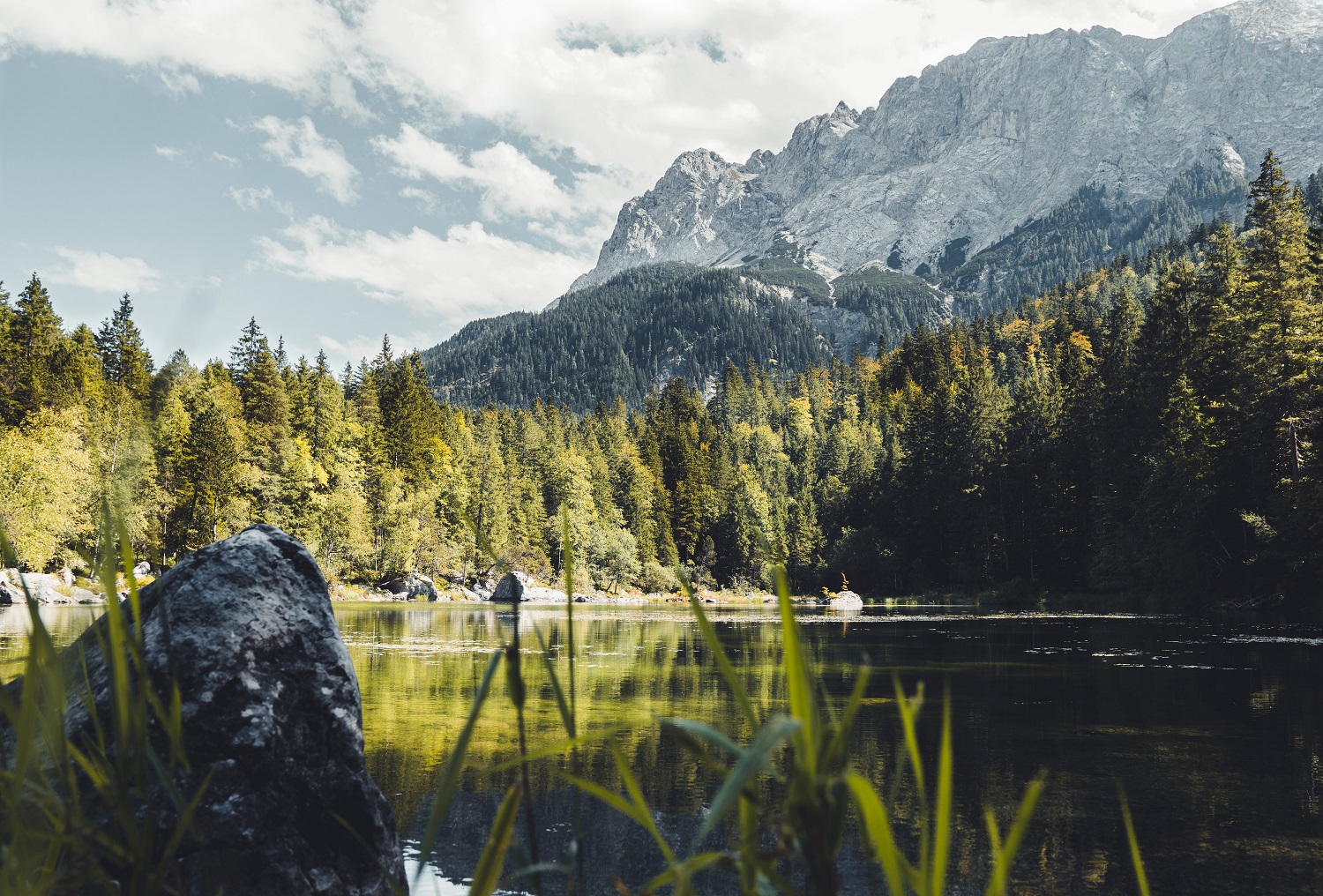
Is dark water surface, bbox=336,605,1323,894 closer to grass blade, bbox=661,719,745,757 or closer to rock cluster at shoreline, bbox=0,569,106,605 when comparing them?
grass blade, bbox=661,719,745,757

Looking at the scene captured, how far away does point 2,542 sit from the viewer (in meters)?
1.59

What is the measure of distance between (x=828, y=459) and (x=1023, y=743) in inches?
3910

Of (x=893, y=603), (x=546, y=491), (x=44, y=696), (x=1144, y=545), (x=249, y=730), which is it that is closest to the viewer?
(x=44, y=696)

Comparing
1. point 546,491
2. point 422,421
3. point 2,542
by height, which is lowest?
point 2,542

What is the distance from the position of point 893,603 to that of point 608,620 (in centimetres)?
3168

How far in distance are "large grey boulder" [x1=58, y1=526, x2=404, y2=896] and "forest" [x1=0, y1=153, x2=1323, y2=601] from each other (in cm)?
110

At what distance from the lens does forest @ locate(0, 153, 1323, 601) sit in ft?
109

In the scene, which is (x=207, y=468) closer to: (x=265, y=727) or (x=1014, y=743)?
(x=1014, y=743)

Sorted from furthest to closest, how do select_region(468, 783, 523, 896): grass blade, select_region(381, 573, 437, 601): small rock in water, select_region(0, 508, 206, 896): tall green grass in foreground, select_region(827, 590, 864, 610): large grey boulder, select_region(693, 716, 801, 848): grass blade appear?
select_region(381, 573, 437, 601): small rock in water < select_region(827, 590, 864, 610): large grey boulder < select_region(468, 783, 523, 896): grass blade < select_region(0, 508, 206, 896): tall green grass in foreground < select_region(693, 716, 801, 848): grass blade

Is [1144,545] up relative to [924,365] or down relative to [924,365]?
down

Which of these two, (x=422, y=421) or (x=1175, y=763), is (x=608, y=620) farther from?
(x=422, y=421)

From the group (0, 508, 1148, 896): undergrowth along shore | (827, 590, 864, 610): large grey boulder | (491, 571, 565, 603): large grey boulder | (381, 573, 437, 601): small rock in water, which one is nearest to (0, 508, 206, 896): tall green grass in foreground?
(0, 508, 1148, 896): undergrowth along shore

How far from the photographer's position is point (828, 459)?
350 feet

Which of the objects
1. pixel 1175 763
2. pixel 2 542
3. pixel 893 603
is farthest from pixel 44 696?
pixel 893 603
